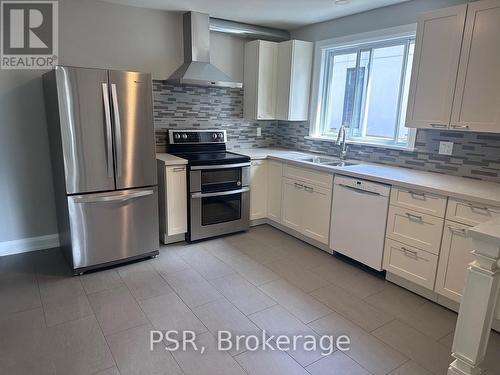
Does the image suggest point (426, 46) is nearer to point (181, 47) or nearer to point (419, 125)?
point (419, 125)

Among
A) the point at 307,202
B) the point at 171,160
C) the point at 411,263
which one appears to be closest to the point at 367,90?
the point at 307,202

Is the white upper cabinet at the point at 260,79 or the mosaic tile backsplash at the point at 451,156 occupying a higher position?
the white upper cabinet at the point at 260,79

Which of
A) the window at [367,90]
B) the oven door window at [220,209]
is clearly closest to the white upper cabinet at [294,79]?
the window at [367,90]

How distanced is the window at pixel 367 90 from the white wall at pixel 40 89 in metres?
1.98

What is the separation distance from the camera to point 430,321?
2348 millimetres

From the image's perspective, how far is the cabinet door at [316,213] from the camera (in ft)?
10.9

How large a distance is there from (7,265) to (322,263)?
2.85m

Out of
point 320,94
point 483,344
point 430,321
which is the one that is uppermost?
point 320,94

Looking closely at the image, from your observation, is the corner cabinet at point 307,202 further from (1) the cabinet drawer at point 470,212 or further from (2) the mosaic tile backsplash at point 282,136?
(1) the cabinet drawer at point 470,212

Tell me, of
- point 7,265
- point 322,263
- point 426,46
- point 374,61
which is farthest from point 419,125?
point 7,265

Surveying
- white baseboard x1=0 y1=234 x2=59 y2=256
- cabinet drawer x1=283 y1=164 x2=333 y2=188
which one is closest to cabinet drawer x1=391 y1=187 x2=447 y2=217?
cabinet drawer x1=283 y1=164 x2=333 y2=188

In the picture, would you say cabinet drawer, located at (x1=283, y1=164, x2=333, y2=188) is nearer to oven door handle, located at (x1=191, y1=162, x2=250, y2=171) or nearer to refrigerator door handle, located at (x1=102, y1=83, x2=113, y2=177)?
oven door handle, located at (x1=191, y1=162, x2=250, y2=171)

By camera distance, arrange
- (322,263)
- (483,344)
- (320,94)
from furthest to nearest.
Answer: (320,94) < (322,263) < (483,344)

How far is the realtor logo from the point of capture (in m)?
2.94
